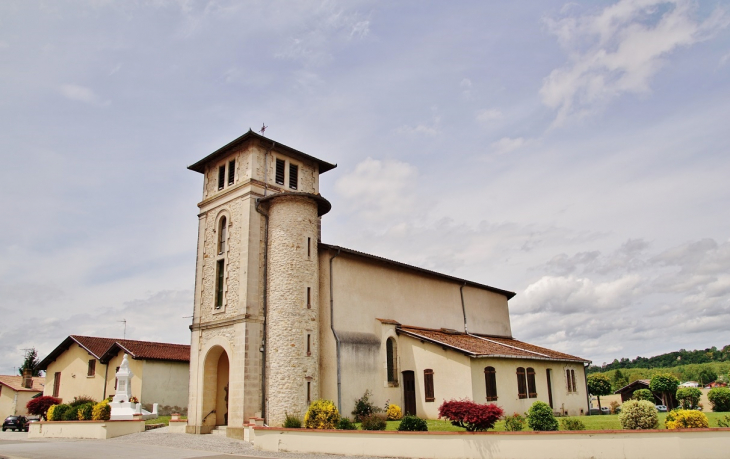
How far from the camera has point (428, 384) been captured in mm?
25156

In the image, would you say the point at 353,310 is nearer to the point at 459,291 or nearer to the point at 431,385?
the point at 431,385

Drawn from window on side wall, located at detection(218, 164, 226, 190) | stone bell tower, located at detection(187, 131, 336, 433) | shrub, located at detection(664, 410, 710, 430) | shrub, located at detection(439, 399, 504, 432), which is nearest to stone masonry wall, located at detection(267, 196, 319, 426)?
stone bell tower, located at detection(187, 131, 336, 433)

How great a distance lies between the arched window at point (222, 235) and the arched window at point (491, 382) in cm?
1367

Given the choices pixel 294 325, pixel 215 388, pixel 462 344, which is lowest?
pixel 215 388

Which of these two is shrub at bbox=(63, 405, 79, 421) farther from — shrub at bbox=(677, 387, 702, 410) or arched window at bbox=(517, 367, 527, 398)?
shrub at bbox=(677, 387, 702, 410)

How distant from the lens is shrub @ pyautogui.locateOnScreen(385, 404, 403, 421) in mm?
24578

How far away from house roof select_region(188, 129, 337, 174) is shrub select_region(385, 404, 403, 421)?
12687 mm

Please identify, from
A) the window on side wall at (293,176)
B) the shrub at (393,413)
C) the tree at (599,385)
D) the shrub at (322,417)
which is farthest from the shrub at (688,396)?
the window on side wall at (293,176)

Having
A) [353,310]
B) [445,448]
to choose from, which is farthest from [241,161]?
[445,448]

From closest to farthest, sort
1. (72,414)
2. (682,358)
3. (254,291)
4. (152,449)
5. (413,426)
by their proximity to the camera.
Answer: (413,426), (152,449), (254,291), (72,414), (682,358)

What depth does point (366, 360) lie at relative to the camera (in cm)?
2511

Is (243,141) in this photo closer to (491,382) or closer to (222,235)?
(222,235)

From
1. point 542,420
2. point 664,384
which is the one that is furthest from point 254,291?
point 664,384

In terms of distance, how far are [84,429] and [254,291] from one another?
10509mm
